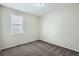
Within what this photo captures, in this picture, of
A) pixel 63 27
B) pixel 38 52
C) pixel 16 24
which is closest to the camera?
pixel 38 52

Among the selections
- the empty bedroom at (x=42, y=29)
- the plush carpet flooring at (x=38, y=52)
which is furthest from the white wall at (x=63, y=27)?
the plush carpet flooring at (x=38, y=52)

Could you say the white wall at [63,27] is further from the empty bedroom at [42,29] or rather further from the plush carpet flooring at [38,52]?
the plush carpet flooring at [38,52]

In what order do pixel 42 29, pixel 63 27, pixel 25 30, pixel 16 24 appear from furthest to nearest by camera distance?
pixel 42 29 → pixel 25 30 → pixel 16 24 → pixel 63 27

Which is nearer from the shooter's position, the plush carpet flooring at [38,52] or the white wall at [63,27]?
the plush carpet flooring at [38,52]

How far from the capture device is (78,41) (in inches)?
110

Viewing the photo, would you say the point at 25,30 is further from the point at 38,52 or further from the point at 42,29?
the point at 38,52

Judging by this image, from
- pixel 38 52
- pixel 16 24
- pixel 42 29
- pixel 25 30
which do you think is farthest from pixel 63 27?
pixel 16 24

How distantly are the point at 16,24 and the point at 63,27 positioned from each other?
2749 mm

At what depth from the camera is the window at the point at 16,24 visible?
3.30 meters

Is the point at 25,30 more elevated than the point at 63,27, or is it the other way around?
the point at 63,27

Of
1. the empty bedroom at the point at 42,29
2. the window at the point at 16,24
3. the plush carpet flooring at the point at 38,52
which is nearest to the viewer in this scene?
the plush carpet flooring at the point at 38,52

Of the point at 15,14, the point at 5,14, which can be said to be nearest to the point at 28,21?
the point at 15,14

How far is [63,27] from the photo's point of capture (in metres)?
3.33

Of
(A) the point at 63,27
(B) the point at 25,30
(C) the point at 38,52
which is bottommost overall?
(C) the point at 38,52
